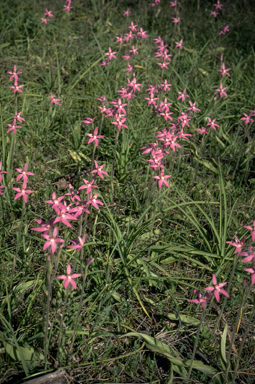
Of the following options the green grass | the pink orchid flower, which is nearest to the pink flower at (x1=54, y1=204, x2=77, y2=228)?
the pink orchid flower

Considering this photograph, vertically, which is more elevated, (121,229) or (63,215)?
(63,215)

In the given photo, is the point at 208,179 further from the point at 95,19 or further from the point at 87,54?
the point at 95,19

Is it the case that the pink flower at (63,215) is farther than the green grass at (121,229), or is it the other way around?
the green grass at (121,229)

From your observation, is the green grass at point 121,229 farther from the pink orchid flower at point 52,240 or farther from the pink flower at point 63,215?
the pink flower at point 63,215

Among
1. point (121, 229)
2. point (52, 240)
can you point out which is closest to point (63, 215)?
point (52, 240)

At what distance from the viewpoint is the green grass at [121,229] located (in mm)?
2307

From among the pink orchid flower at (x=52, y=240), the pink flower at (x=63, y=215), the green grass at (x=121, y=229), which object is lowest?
the green grass at (x=121, y=229)

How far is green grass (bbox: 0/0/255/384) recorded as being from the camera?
231 cm

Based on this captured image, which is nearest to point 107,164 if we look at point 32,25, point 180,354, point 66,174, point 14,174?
point 66,174

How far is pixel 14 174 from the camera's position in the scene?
3.64 metres

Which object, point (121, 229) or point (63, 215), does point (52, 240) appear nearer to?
point (63, 215)

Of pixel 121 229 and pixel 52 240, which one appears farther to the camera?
pixel 121 229

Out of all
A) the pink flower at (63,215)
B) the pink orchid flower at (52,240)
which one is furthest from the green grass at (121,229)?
the pink flower at (63,215)

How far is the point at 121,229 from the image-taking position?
3230 mm
